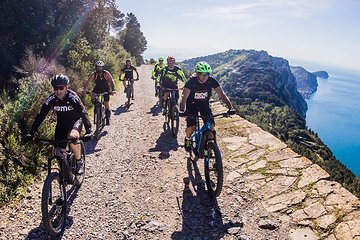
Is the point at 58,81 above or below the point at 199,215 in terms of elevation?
above

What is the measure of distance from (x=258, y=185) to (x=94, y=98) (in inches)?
279

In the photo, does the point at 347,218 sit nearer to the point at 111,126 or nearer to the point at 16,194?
the point at 16,194

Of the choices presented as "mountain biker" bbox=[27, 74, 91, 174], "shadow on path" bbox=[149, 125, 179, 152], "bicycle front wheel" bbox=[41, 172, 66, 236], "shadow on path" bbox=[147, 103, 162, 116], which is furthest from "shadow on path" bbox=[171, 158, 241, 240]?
"shadow on path" bbox=[147, 103, 162, 116]

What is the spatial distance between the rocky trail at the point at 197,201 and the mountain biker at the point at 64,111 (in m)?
1.74

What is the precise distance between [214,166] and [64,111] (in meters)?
3.52

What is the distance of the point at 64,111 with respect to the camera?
600 centimetres

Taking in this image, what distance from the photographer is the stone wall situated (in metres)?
5.11

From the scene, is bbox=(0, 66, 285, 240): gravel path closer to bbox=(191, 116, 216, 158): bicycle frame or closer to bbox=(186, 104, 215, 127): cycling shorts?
bbox=(191, 116, 216, 158): bicycle frame

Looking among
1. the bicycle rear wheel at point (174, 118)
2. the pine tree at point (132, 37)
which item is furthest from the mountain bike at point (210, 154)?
the pine tree at point (132, 37)

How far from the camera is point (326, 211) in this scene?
215 inches

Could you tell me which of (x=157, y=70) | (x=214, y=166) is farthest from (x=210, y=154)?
(x=157, y=70)

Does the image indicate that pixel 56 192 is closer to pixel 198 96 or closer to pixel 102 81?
pixel 198 96

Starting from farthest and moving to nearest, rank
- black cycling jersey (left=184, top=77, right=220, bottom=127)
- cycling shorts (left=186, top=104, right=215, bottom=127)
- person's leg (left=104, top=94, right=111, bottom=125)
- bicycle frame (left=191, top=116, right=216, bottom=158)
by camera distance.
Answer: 1. person's leg (left=104, top=94, right=111, bottom=125)
2. cycling shorts (left=186, top=104, right=215, bottom=127)
3. black cycling jersey (left=184, top=77, right=220, bottom=127)
4. bicycle frame (left=191, top=116, right=216, bottom=158)

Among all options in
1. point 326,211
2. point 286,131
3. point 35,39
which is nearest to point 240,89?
point 286,131
